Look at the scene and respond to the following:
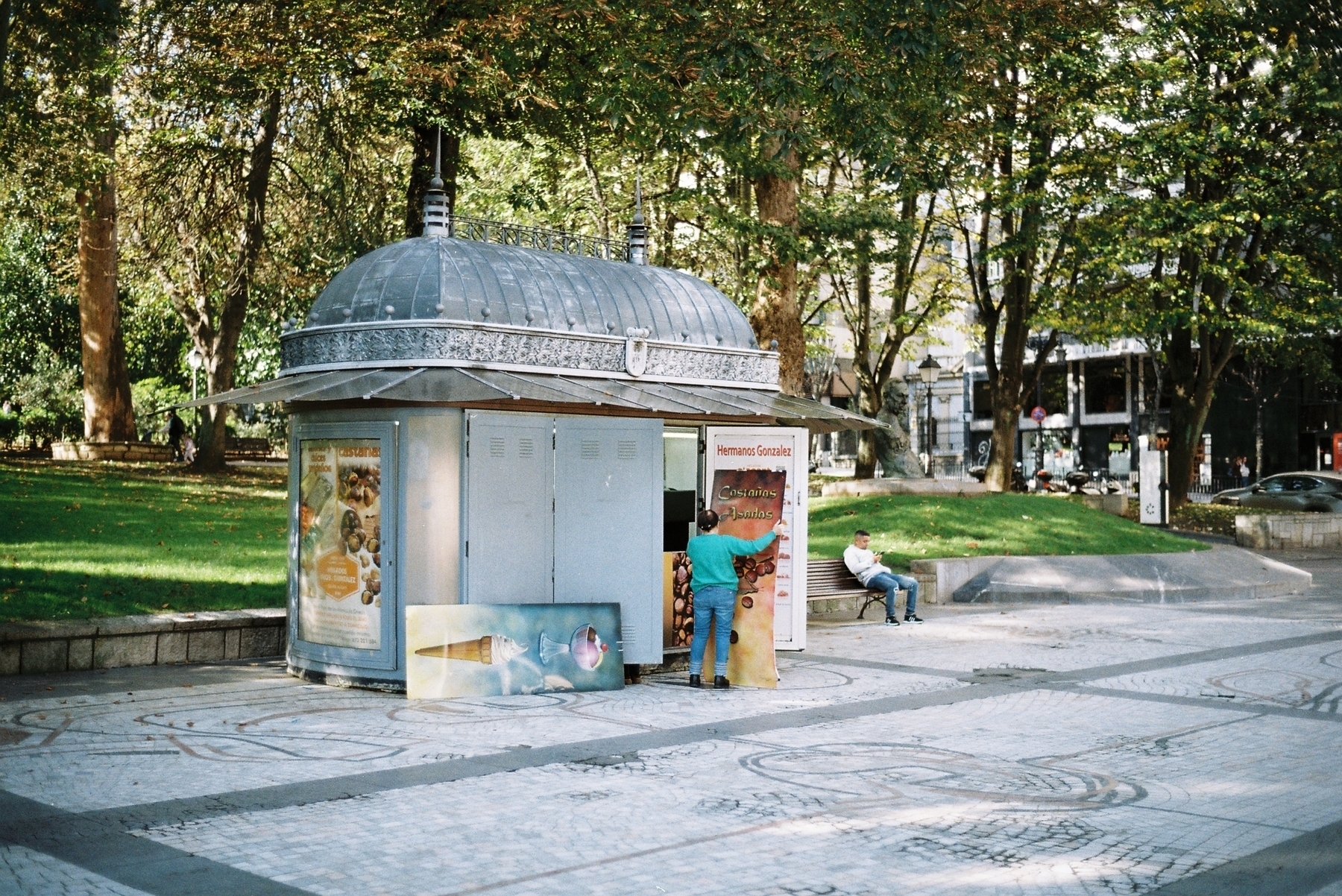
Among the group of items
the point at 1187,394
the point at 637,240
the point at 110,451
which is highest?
the point at 637,240

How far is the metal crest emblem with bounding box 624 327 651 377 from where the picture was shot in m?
13.2

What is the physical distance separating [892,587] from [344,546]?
Result: 8.26 m

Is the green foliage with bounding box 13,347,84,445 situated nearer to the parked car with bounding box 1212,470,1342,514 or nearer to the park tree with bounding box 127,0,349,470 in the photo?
the park tree with bounding box 127,0,349,470

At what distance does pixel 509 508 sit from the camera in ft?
40.2

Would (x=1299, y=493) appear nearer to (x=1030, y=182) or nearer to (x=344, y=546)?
(x=1030, y=182)

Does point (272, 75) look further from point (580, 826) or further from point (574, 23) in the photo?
point (580, 826)

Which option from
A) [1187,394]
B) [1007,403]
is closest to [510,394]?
[1007,403]

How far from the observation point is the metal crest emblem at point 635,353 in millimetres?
13164

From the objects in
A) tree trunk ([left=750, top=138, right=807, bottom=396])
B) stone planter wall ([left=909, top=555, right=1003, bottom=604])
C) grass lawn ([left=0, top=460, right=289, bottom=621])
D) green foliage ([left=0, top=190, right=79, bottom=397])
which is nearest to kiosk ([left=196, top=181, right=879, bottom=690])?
grass lawn ([left=0, top=460, right=289, bottom=621])

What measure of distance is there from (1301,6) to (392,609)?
8914mm

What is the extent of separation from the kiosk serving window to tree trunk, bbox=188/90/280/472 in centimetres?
1072

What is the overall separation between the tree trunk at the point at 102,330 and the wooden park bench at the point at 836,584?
20.5 metres

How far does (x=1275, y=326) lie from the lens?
2972cm

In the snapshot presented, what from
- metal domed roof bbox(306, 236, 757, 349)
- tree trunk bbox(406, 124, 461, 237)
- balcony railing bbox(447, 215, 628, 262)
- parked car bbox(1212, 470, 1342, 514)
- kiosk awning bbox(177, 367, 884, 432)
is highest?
tree trunk bbox(406, 124, 461, 237)
